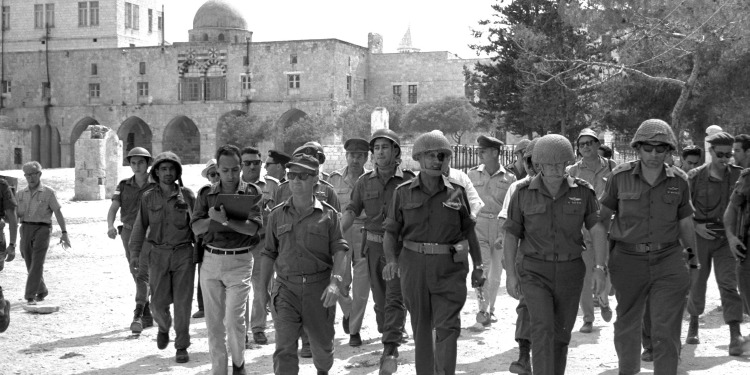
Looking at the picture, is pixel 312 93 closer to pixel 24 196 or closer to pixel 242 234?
pixel 24 196

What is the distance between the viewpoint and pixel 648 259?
659 cm

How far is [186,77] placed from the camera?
63875 millimetres

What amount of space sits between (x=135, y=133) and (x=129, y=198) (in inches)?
2310

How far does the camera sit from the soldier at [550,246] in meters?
6.34

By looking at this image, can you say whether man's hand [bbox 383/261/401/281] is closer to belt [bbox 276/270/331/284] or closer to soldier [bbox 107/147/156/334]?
belt [bbox 276/270/331/284]

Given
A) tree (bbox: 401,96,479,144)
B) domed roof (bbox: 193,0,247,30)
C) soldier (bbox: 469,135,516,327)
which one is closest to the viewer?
soldier (bbox: 469,135,516,327)

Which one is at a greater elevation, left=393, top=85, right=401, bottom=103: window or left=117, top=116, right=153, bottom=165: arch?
left=393, top=85, right=401, bottom=103: window

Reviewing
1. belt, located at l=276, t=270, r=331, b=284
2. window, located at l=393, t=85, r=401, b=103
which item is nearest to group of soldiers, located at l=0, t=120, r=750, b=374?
belt, located at l=276, t=270, r=331, b=284

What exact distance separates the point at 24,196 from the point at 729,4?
13.1 m

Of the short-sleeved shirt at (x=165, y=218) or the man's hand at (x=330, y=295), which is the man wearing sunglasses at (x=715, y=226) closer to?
the man's hand at (x=330, y=295)

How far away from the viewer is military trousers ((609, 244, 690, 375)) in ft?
21.3

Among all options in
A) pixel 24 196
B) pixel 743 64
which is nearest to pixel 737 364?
pixel 24 196

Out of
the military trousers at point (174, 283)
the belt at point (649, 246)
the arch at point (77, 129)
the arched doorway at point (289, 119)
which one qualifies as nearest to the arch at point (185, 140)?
the arch at point (77, 129)

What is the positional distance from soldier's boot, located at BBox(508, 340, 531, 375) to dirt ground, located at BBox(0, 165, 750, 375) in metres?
0.25
